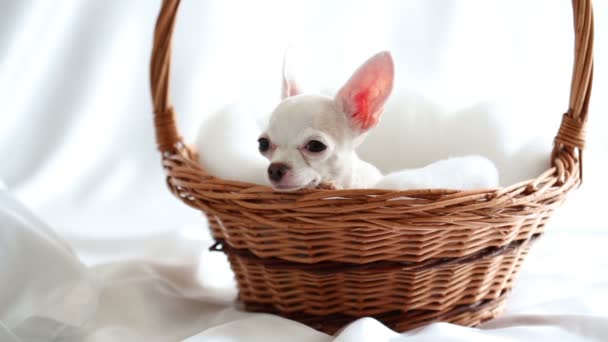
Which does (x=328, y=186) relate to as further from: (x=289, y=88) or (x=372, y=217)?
(x=289, y=88)

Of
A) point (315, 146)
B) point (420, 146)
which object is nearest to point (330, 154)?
point (315, 146)

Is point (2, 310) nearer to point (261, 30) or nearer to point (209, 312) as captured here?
point (209, 312)

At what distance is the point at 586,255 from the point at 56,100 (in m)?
1.68

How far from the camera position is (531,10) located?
1997mm

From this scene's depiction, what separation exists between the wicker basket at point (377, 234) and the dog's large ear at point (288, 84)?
0.22 m

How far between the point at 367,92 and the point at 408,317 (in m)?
0.41

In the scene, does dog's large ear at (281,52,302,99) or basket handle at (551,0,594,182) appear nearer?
basket handle at (551,0,594,182)

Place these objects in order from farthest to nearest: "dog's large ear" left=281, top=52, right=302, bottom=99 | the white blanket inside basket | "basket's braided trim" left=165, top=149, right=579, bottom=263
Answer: "dog's large ear" left=281, top=52, right=302, bottom=99 → the white blanket inside basket → "basket's braided trim" left=165, top=149, right=579, bottom=263

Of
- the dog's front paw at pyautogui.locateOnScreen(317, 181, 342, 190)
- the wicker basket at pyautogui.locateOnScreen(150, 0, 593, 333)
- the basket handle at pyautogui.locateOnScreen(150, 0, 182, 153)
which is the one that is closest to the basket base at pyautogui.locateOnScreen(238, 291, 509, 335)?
the wicker basket at pyautogui.locateOnScreen(150, 0, 593, 333)

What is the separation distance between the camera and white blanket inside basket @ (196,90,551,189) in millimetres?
1204

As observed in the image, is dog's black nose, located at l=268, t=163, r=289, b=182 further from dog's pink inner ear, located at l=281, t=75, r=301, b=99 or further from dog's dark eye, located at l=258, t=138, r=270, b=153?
dog's pink inner ear, located at l=281, t=75, r=301, b=99

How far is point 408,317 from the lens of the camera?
1.27m

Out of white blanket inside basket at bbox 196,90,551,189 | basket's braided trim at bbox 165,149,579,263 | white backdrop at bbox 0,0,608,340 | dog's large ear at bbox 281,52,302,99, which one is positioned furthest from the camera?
white backdrop at bbox 0,0,608,340

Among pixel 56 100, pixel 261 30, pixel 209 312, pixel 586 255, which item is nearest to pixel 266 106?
pixel 209 312
